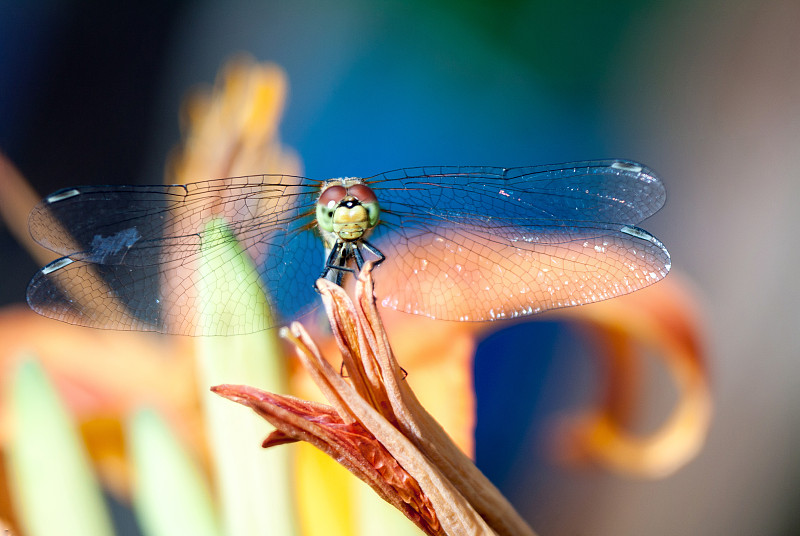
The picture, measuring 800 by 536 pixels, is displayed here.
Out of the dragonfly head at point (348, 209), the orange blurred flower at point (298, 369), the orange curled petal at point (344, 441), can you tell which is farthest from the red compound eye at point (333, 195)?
the orange blurred flower at point (298, 369)

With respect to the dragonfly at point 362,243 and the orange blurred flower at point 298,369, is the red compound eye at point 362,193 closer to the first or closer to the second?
the dragonfly at point 362,243

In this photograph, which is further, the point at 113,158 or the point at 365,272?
the point at 113,158

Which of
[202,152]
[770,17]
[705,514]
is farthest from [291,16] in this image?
[705,514]

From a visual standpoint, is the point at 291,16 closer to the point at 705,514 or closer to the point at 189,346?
the point at 189,346

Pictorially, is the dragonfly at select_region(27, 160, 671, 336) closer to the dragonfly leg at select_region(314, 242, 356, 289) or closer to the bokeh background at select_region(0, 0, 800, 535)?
the dragonfly leg at select_region(314, 242, 356, 289)

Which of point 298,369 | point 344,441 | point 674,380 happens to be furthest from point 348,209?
point 674,380

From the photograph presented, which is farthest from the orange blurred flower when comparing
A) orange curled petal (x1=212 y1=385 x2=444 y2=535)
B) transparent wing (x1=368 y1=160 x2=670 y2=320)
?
orange curled petal (x1=212 y1=385 x2=444 y2=535)
